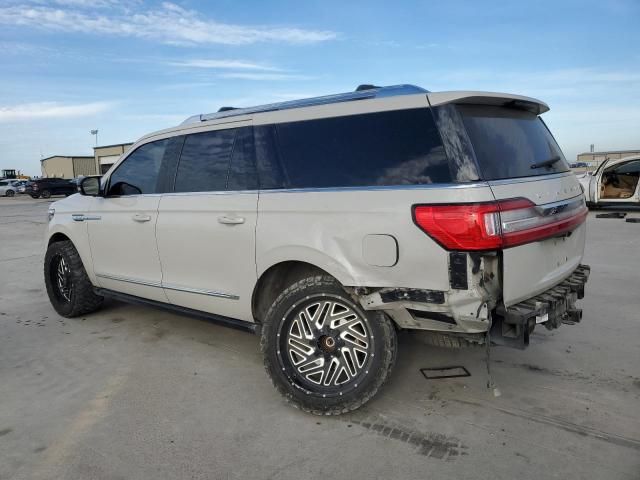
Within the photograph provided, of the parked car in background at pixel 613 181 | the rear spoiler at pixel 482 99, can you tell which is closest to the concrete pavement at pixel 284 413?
the rear spoiler at pixel 482 99

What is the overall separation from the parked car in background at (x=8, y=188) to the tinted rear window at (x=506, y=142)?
52.4 metres

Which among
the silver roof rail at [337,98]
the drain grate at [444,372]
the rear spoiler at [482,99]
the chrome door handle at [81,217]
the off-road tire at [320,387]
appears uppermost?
the silver roof rail at [337,98]

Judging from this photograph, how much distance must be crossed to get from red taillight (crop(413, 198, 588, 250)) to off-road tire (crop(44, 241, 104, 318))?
3.85m

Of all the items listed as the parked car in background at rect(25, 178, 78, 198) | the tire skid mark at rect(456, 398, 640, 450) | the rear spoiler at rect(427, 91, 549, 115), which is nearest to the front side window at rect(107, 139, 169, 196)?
the rear spoiler at rect(427, 91, 549, 115)

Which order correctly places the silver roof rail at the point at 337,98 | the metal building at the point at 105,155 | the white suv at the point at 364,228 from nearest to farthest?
the white suv at the point at 364,228 < the silver roof rail at the point at 337,98 < the metal building at the point at 105,155

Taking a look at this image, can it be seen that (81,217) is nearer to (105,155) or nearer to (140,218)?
(140,218)

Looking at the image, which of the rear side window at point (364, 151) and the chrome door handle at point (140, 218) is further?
the chrome door handle at point (140, 218)

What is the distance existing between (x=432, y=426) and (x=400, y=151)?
5.34 ft

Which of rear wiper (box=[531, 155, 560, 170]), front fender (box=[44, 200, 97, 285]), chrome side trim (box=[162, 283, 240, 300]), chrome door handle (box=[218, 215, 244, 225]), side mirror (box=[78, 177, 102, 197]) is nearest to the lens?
rear wiper (box=[531, 155, 560, 170])

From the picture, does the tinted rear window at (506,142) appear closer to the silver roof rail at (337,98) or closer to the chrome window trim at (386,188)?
the chrome window trim at (386,188)

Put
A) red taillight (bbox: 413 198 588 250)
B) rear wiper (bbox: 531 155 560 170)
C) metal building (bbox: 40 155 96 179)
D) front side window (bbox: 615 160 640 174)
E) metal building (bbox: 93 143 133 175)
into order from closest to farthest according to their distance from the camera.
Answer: red taillight (bbox: 413 198 588 250) < rear wiper (bbox: 531 155 560 170) < front side window (bbox: 615 160 640 174) < metal building (bbox: 93 143 133 175) < metal building (bbox: 40 155 96 179)

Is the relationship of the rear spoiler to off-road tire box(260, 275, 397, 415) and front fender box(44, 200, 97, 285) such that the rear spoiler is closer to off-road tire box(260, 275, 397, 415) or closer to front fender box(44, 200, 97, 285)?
off-road tire box(260, 275, 397, 415)

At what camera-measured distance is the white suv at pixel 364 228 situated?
273 cm

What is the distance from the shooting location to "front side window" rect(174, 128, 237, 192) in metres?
3.79
